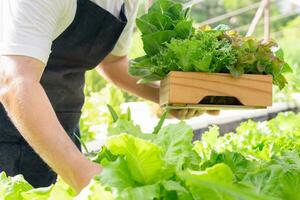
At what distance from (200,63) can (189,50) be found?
5cm

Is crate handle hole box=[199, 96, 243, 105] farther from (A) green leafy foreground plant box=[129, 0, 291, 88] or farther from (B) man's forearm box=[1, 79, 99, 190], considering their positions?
(B) man's forearm box=[1, 79, 99, 190]

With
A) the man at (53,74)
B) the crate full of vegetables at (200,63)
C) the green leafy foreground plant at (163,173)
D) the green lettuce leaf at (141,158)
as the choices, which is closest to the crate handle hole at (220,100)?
Result: the crate full of vegetables at (200,63)

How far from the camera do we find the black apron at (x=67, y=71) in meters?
2.02

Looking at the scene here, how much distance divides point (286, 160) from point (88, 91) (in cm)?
573

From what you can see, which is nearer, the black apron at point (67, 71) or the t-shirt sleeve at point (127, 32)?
the black apron at point (67, 71)

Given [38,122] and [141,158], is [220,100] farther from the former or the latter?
[141,158]

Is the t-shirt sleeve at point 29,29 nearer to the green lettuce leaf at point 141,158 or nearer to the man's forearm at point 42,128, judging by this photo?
the man's forearm at point 42,128

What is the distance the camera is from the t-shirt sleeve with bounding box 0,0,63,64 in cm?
144

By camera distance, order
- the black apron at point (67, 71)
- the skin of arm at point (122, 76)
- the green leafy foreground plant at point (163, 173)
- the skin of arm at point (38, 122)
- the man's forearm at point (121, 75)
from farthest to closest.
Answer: the man's forearm at point (121, 75) < the skin of arm at point (122, 76) < the black apron at point (67, 71) < the skin of arm at point (38, 122) < the green leafy foreground plant at point (163, 173)

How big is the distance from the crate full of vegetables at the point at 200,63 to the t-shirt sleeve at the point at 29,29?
14.1 inches

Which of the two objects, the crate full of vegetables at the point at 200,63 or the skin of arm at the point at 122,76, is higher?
the crate full of vegetables at the point at 200,63

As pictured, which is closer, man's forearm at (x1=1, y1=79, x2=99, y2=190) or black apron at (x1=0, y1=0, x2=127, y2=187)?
man's forearm at (x1=1, y1=79, x2=99, y2=190)

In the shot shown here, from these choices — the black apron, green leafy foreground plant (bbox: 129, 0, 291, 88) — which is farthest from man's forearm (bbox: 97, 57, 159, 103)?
green leafy foreground plant (bbox: 129, 0, 291, 88)

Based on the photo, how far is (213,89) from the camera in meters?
1.76
